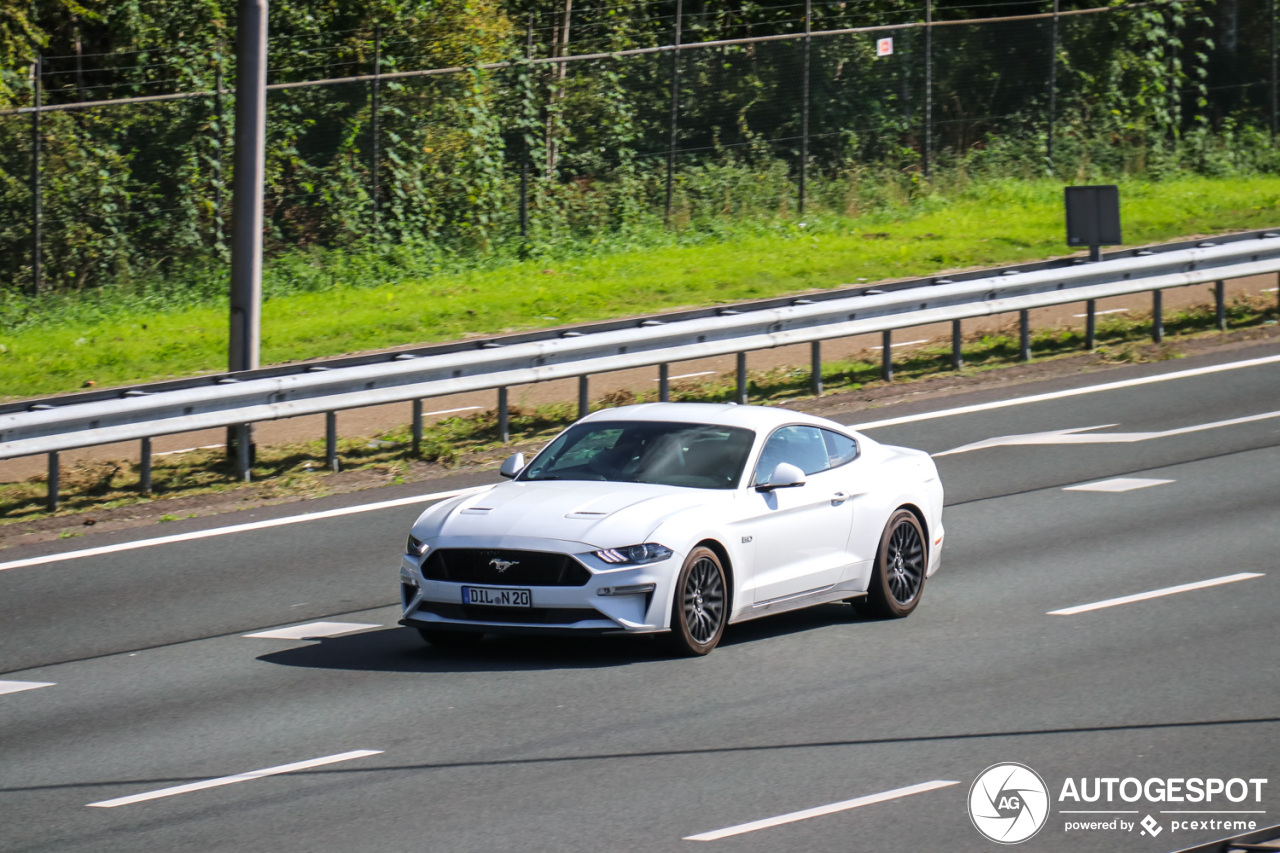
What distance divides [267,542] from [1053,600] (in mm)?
5924

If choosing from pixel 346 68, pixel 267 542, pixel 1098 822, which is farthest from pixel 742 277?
pixel 1098 822

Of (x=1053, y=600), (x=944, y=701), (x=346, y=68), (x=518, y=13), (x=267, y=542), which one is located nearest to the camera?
(x=944, y=701)

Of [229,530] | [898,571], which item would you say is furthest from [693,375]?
[898,571]

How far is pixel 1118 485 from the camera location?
15.0 metres

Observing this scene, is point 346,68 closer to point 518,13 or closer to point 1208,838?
point 518,13

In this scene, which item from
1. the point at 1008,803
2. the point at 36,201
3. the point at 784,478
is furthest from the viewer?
the point at 36,201

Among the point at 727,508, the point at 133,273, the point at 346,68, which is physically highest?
the point at 346,68

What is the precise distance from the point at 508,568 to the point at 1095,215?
556 inches

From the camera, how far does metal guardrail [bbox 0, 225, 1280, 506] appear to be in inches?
580

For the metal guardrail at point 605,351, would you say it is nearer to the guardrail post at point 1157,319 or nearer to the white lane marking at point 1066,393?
the guardrail post at point 1157,319

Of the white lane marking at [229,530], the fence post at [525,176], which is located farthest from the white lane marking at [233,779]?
the fence post at [525,176]

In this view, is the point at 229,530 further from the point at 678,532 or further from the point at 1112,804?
the point at 1112,804

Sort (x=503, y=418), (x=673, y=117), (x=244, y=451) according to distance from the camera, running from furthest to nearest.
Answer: (x=673, y=117) < (x=503, y=418) < (x=244, y=451)

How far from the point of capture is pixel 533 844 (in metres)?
6.62
